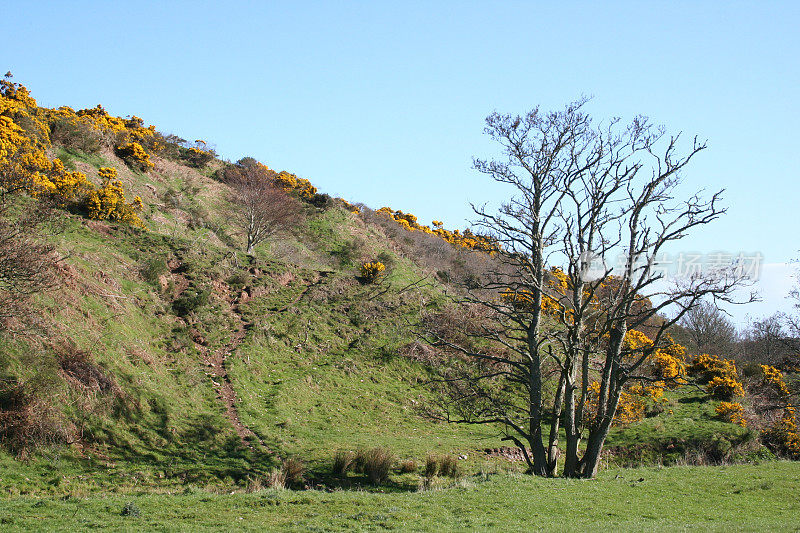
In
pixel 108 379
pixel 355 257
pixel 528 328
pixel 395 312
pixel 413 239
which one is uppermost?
pixel 413 239

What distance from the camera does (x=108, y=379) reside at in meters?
19.0

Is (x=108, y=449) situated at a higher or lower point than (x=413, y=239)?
lower

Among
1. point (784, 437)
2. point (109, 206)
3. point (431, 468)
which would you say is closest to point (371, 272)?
point (109, 206)

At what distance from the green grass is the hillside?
302cm

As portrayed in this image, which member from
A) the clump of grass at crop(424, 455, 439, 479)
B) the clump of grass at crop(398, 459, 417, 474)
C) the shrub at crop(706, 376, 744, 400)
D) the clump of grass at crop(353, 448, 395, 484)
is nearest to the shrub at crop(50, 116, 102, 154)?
the clump of grass at crop(353, 448, 395, 484)

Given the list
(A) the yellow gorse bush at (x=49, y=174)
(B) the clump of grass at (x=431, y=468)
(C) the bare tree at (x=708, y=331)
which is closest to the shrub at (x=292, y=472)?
(B) the clump of grass at (x=431, y=468)

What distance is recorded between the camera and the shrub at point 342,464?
18.8 m

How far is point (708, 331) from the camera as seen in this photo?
6344cm

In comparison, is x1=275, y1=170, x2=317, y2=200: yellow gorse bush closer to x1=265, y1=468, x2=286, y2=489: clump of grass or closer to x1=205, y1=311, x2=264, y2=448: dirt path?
x1=205, y1=311, x2=264, y2=448: dirt path

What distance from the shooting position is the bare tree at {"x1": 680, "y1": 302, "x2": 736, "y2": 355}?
6050 centimetres

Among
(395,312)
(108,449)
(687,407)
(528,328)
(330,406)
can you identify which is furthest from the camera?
(395,312)

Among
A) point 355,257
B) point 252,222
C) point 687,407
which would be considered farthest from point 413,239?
point 687,407

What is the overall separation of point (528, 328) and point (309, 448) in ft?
34.9

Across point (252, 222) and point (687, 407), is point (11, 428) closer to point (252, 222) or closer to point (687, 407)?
point (252, 222)
